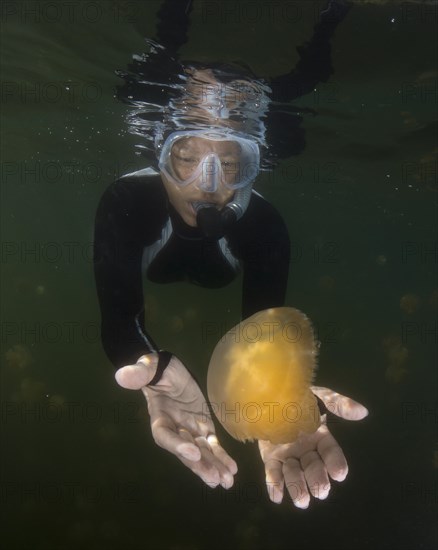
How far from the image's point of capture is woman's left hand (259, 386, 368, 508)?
278 cm

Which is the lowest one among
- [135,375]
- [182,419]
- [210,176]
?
[182,419]

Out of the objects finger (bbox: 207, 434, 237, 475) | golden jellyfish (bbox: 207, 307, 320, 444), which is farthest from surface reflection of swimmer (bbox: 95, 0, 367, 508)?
golden jellyfish (bbox: 207, 307, 320, 444)

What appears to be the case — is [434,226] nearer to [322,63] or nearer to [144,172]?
[322,63]

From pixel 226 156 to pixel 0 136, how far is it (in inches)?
514

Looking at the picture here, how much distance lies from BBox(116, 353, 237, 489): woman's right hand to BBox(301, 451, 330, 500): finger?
1.64 feet

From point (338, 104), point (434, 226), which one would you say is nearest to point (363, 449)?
point (338, 104)

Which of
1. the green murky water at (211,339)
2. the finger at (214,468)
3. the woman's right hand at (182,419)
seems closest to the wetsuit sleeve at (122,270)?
the woman's right hand at (182,419)

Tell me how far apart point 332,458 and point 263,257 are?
247cm

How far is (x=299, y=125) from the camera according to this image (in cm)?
1005

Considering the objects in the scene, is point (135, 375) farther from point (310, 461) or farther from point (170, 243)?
point (170, 243)

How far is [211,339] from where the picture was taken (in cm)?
2303

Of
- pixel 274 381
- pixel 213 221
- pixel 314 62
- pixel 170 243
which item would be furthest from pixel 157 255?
pixel 314 62

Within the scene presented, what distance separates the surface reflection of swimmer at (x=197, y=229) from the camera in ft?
9.59

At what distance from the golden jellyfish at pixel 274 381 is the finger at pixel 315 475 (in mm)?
186
